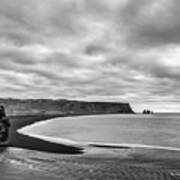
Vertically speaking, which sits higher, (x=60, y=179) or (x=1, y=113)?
(x=1, y=113)

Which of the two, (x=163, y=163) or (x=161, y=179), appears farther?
(x=163, y=163)

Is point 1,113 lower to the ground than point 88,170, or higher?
higher

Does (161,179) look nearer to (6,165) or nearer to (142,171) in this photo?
(142,171)

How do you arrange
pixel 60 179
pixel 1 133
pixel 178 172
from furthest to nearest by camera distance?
pixel 1 133
pixel 178 172
pixel 60 179

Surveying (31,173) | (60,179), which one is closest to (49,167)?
(31,173)

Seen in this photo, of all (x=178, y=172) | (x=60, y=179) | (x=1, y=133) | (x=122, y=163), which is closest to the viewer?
(x=60, y=179)

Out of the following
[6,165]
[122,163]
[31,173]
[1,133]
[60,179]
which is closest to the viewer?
[60,179]

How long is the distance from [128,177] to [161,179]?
1.52 metres

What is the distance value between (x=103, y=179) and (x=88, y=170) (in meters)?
1.82

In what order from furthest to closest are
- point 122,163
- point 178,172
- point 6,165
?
point 122,163 < point 6,165 < point 178,172

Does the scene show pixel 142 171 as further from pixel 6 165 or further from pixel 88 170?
pixel 6 165

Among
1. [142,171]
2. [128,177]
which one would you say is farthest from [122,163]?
[128,177]

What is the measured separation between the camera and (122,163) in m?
14.3

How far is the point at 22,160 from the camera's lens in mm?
14742
